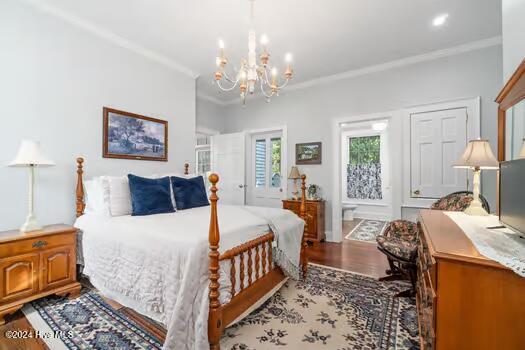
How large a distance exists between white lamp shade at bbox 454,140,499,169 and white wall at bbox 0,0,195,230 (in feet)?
12.2

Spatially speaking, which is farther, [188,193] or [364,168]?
[364,168]

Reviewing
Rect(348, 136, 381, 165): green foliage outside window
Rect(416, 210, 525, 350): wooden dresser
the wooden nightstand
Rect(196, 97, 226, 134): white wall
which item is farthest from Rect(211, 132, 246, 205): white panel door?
Rect(416, 210, 525, 350): wooden dresser

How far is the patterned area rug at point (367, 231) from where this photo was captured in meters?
4.43

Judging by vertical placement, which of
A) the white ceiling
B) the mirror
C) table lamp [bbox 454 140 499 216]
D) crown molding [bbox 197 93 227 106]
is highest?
the white ceiling

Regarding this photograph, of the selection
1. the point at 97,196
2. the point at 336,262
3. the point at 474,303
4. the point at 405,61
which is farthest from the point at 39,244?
the point at 405,61

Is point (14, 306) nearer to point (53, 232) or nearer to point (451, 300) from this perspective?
point (53, 232)

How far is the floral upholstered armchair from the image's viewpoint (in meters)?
2.16

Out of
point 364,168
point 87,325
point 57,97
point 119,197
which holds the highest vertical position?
point 57,97

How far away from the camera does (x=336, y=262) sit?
10.5ft

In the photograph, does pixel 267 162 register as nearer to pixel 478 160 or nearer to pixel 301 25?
pixel 301 25

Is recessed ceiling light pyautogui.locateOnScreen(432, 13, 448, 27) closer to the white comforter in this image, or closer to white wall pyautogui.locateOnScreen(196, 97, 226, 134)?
the white comforter

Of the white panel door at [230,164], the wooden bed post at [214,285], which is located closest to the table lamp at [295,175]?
the white panel door at [230,164]

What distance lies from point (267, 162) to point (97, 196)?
324 cm

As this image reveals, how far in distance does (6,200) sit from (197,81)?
10.5 feet
